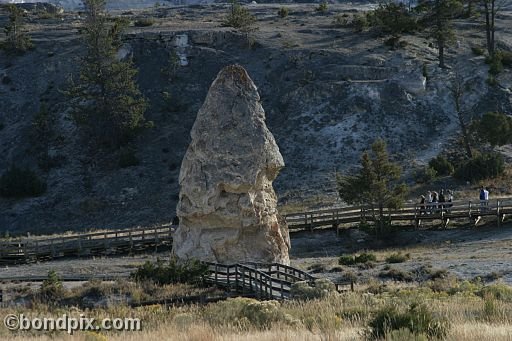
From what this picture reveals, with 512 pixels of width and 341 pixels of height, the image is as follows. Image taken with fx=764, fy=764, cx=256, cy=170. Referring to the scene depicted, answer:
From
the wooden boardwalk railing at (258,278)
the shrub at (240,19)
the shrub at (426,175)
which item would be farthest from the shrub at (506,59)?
the wooden boardwalk railing at (258,278)

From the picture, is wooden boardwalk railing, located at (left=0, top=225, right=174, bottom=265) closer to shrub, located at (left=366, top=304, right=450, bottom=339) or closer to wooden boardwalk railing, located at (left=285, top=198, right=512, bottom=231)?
wooden boardwalk railing, located at (left=285, top=198, right=512, bottom=231)

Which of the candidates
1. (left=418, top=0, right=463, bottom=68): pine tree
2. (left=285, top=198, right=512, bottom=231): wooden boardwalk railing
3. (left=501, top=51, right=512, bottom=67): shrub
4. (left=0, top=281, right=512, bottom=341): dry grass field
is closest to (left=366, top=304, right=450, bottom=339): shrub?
(left=0, top=281, right=512, bottom=341): dry grass field

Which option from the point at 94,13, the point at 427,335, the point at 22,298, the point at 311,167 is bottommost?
the point at 311,167

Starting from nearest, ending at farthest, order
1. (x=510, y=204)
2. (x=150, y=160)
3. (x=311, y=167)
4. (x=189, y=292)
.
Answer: (x=189, y=292)
(x=510, y=204)
(x=311, y=167)
(x=150, y=160)

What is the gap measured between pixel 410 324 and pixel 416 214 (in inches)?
1032

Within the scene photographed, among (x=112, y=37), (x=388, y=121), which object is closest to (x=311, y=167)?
(x=388, y=121)

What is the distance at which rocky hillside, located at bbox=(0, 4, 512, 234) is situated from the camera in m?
49.7

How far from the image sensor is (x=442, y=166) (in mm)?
47219

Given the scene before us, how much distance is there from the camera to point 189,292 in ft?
65.5

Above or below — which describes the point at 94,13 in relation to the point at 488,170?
above

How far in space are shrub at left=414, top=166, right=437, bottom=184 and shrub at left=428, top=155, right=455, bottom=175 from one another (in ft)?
1.41

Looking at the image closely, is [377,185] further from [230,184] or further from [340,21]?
[340,21]

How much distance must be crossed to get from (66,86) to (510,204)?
39076mm

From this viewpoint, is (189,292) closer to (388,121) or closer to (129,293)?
(129,293)
